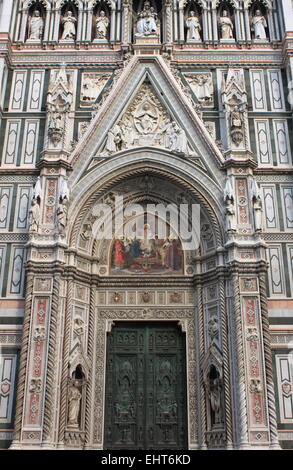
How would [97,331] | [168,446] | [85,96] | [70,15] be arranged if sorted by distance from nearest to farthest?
[168,446], [97,331], [85,96], [70,15]

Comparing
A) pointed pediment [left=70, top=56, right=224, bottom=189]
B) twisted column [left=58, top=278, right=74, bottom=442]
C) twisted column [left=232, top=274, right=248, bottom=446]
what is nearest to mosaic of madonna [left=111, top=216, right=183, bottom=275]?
twisted column [left=58, top=278, right=74, bottom=442]

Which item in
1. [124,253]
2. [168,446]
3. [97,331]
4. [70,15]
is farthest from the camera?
[70,15]

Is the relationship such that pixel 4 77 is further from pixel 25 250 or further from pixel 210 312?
pixel 210 312

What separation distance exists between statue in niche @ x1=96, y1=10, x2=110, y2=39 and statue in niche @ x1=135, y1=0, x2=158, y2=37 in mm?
1104

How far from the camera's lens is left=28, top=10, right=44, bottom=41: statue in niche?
19.3 m

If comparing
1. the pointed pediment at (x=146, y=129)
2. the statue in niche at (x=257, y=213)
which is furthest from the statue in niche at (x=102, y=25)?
the statue in niche at (x=257, y=213)

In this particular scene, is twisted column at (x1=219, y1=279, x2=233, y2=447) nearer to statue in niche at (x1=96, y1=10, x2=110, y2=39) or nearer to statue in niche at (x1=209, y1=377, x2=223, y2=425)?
statue in niche at (x1=209, y1=377, x2=223, y2=425)

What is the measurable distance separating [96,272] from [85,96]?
5.55 m

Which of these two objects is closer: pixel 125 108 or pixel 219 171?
pixel 219 171

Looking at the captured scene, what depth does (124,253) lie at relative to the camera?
16.9 metres

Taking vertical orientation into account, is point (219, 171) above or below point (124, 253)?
above

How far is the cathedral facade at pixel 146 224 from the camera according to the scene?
14.5m

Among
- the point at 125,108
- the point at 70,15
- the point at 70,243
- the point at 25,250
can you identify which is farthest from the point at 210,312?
the point at 70,15

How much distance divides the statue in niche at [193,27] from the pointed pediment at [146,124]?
5.91ft
